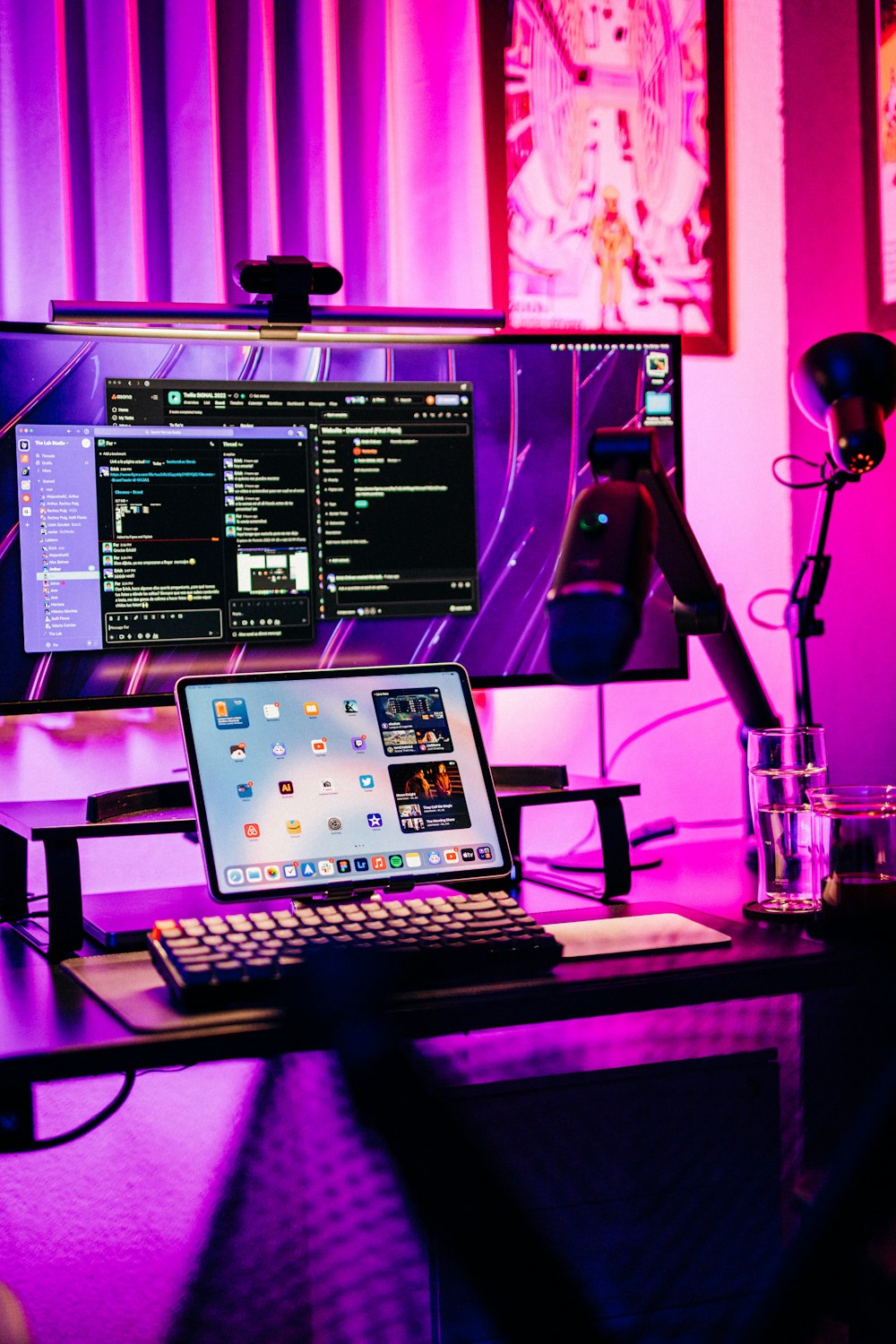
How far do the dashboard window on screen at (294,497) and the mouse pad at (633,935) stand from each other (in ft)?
1.08

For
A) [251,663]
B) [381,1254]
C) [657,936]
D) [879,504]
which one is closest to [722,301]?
→ [879,504]

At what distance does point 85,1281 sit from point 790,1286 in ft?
4.88

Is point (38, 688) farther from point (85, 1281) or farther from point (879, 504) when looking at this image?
point (879, 504)

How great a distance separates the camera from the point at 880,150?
65.6 inches

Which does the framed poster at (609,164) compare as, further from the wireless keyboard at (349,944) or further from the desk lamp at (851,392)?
the wireless keyboard at (349,944)

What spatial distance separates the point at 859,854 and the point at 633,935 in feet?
0.64

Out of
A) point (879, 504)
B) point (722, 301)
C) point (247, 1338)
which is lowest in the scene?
point (247, 1338)

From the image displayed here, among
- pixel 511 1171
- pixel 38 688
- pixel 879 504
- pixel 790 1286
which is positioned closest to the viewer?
pixel 790 1286

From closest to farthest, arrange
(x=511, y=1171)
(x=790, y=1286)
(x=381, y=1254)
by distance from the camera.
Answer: (x=790, y=1286) → (x=381, y=1254) → (x=511, y=1171)

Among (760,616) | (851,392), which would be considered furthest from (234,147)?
(760,616)

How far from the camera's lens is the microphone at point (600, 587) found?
0.68m

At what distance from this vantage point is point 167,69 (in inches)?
59.9

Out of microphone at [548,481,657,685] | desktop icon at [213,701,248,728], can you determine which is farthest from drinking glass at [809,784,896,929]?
desktop icon at [213,701,248,728]

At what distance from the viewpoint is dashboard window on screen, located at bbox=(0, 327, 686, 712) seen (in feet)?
3.79
